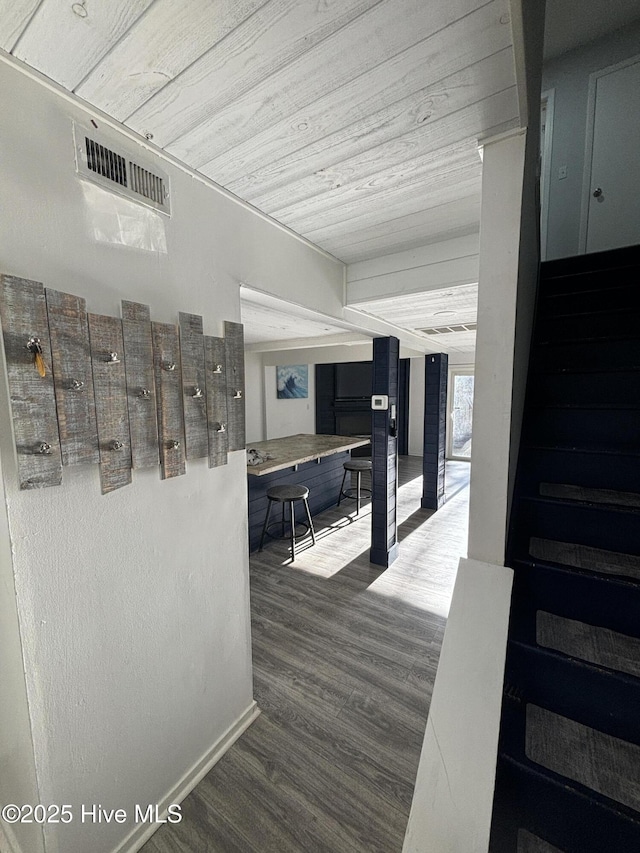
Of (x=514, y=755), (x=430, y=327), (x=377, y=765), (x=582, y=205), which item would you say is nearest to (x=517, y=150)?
(x=514, y=755)

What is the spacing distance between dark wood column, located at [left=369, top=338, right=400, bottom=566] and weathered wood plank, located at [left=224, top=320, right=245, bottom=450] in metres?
1.98

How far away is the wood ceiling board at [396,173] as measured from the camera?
Result: 46.0 inches

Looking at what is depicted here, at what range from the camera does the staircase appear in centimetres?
84

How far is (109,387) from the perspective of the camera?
1040 mm

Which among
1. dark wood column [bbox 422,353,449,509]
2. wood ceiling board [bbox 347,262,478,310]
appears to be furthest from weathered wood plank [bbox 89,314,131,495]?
dark wood column [bbox 422,353,449,509]

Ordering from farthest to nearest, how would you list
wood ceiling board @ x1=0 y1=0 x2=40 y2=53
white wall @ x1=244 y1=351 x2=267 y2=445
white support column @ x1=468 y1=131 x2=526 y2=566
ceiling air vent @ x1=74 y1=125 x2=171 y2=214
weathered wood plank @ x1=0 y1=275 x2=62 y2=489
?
white wall @ x1=244 y1=351 x2=267 y2=445 → white support column @ x1=468 y1=131 x2=526 y2=566 → ceiling air vent @ x1=74 y1=125 x2=171 y2=214 → weathered wood plank @ x1=0 y1=275 x2=62 y2=489 → wood ceiling board @ x1=0 y1=0 x2=40 y2=53

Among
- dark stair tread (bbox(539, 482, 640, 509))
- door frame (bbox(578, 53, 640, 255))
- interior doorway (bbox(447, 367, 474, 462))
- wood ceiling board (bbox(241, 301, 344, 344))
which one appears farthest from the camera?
interior doorway (bbox(447, 367, 474, 462))

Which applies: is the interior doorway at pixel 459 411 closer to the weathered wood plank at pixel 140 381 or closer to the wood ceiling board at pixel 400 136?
the wood ceiling board at pixel 400 136

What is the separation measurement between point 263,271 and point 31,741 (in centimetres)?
184

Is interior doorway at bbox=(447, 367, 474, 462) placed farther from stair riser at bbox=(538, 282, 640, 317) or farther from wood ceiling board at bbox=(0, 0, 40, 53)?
wood ceiling board at bbox=(0, 0, 40, 53)

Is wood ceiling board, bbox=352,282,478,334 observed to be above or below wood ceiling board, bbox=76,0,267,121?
below

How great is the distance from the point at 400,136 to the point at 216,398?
1097 millimetres

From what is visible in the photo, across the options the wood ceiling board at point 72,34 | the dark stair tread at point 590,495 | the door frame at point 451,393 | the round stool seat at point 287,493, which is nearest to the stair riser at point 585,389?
the dark stair tread at point 590,495

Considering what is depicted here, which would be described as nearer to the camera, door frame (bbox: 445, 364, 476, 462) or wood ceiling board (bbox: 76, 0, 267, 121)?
wood ceiling board (bbox: 76, 0, 267, 121)
